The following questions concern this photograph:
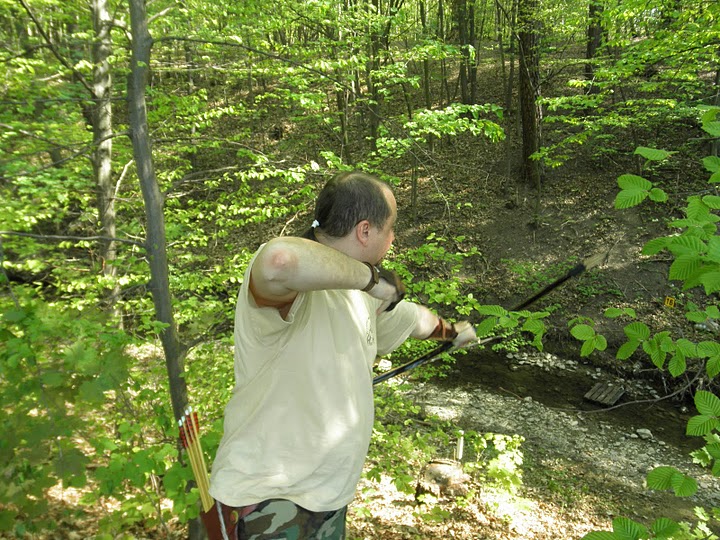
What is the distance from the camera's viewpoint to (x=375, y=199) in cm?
164

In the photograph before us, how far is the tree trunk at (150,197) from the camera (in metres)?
3.24

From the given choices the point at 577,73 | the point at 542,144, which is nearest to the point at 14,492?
the point at 542,144

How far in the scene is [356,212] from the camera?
161 cm

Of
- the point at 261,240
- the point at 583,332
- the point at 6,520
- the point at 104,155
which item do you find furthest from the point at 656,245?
the point at 261,240

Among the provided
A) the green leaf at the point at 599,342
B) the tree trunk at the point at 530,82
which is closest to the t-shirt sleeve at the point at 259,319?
the green leaf at the point at 599,342

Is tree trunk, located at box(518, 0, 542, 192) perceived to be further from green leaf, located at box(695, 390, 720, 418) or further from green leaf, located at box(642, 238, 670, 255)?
green leaf, located at box(695, 390, 720, 418)

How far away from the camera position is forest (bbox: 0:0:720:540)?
6.28 feet

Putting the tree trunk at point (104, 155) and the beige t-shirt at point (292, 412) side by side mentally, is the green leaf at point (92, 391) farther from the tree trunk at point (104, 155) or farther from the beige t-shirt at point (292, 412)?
the tree trunk at point (104, 155)

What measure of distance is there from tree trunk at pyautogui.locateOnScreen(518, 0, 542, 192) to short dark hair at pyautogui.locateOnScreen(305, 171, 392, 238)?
11.1m

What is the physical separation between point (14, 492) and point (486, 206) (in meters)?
13.1

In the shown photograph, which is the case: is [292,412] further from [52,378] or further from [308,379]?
[52,378]

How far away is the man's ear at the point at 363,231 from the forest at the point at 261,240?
84 centimetres

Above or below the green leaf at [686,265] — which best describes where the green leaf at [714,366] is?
below

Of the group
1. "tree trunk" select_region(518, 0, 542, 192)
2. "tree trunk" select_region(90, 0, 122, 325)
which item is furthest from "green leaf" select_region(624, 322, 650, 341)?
"tree trunk" select_region(518, 0, 542, 192)
